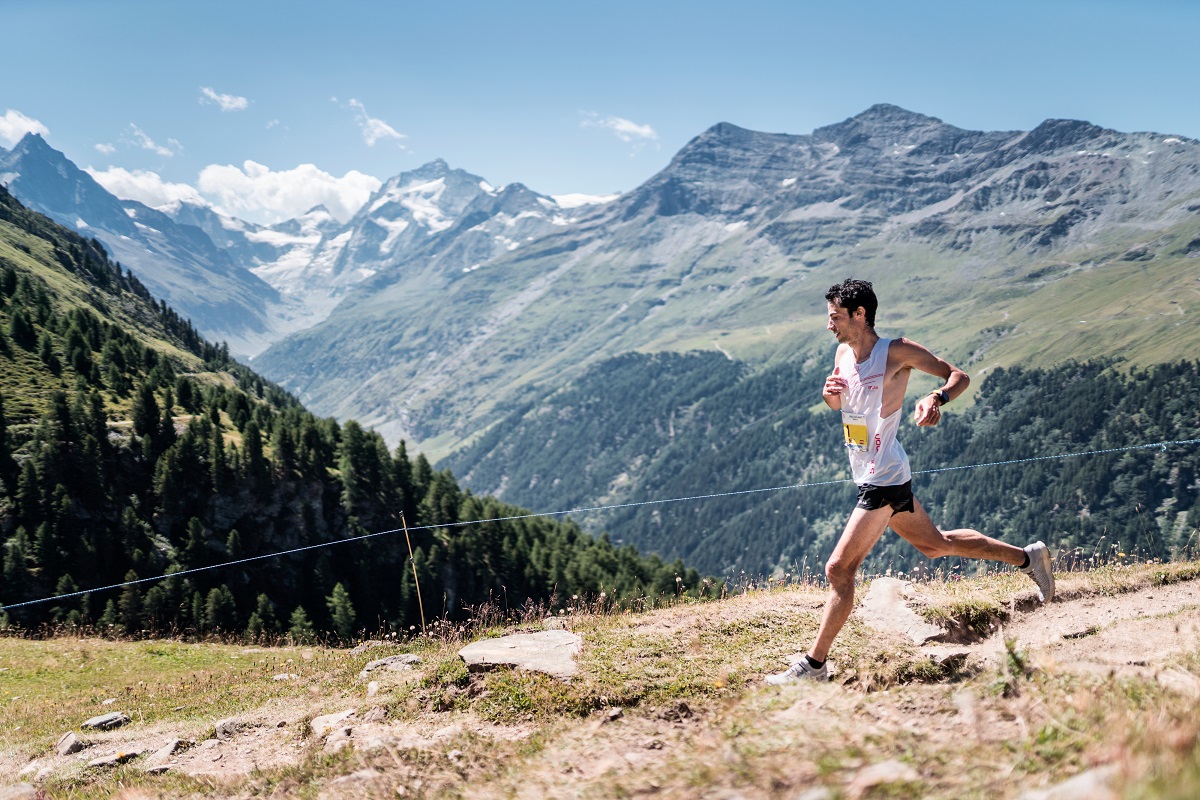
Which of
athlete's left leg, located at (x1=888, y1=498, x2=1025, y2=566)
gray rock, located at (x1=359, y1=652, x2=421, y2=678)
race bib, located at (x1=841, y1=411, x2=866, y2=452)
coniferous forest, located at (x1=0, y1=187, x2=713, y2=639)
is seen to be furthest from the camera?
coniferous forest, located at (x1=0, y1=187, x2=713, y2=639)

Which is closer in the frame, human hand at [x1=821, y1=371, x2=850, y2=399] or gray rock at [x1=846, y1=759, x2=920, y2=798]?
gray rock at [x1=846, y1=759, x2=920, y2=798]

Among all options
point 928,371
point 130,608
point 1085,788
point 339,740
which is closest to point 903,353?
point 928,371

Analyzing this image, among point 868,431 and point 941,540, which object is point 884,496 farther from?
point 941,540

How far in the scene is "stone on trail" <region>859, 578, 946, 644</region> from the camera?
9.03m

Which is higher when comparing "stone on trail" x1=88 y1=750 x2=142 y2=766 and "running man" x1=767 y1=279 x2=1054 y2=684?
"running man" x1=767 y1=279 x2=1054 y2=684

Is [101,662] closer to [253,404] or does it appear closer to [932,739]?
[932,739]

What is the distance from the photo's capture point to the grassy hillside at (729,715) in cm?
468

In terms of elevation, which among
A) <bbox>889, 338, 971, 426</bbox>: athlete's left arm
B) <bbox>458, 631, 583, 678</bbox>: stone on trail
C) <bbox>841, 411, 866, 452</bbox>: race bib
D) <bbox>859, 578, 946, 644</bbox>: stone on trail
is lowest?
<bbox>859, 578, 946, 644</bbox>: stone on trail

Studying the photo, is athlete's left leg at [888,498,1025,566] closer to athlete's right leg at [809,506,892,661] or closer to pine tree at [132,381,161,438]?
athlete's right leg at [809,506,892,661]

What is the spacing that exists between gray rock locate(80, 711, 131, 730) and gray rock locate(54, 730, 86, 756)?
80 centimetres

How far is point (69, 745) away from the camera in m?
9.70

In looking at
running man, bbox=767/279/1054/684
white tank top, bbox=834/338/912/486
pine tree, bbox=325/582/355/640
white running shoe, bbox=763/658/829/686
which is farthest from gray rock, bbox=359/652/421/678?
pine tree, bbox=325/582/355/640

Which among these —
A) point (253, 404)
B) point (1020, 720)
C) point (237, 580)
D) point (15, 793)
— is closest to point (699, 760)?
point (1020, 720)

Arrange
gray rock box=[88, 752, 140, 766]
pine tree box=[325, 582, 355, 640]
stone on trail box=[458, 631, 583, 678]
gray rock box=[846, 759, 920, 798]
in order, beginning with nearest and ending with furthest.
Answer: gray rock box=[846, 759, 920, 798], stone on trail box=[458, 631, 583, 678], gray rock box=[88, 752, 140, 766], pine tree box=[325, 582, 355, 640]
